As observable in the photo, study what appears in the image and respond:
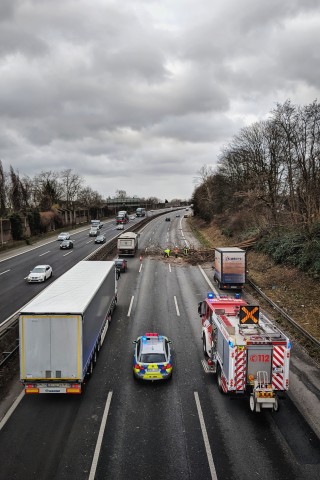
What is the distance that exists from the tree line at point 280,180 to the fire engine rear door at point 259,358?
19.4 metres

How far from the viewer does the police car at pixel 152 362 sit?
14789 mm

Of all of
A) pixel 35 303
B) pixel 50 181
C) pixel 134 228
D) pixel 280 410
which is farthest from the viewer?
pixel 50 181

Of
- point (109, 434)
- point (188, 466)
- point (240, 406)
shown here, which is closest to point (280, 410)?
point (240, 406)

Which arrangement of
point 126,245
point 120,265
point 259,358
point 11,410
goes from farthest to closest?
point 126,245 → point 120,265 → point 11,410 → point 259,358

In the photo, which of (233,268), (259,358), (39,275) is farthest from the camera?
(39,275)

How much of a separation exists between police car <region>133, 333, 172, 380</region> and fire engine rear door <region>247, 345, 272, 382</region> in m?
3.94

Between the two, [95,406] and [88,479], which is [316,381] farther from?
[88,479]

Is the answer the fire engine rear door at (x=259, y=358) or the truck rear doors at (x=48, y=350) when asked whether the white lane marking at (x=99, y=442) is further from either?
the fire engine rear door at (x=259, y=358)

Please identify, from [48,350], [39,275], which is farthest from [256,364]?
[39,275]

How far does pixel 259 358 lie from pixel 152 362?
15.5ft

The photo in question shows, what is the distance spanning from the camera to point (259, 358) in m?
12.5

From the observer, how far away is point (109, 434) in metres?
11.5

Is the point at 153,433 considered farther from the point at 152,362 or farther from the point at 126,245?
the point at 126,245

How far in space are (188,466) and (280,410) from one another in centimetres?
469
